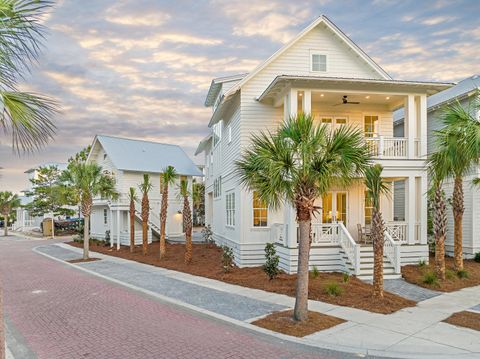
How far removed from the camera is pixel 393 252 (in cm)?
1502

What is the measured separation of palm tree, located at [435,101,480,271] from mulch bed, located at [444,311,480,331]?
159 inches

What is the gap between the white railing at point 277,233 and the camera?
17.1 m

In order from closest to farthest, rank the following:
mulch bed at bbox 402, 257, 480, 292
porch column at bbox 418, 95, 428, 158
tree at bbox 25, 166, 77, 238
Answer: mulch bed at bbox 402, 257, 480, 292, porch column at bbox 418, 95, 428, 158, tree at bbox 25, 166, 77, 238

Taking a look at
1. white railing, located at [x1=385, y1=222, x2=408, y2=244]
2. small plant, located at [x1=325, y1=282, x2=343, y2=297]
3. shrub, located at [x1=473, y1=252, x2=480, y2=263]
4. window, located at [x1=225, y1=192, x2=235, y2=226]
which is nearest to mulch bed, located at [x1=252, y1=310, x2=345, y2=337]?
small plant, located at [x1=325, y1=282, x2=343, y2=297]

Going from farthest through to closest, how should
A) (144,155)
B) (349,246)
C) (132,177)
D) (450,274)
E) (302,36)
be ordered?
1. (144,155)
2. (132,177)
3. (302,36)
4. (349,246)
5. (450,274)

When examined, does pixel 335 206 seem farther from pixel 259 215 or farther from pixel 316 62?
pixel 316 62

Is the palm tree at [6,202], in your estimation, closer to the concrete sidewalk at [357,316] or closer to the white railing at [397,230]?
the concrete sidewalk at [357,316]

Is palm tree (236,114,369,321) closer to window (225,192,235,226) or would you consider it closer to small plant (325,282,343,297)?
small plant (325,282,343,297)

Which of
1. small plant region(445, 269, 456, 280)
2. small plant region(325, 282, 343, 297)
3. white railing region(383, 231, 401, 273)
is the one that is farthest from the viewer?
white railing region(383, 231, 401, 273)

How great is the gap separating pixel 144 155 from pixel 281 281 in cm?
2335

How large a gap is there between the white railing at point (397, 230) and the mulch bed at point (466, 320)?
6639mm

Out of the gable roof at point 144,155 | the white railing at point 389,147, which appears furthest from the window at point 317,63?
the gable roof at point 144,155

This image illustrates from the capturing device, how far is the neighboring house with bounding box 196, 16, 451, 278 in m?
15.8

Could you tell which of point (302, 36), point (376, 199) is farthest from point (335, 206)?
point (302, 36)
